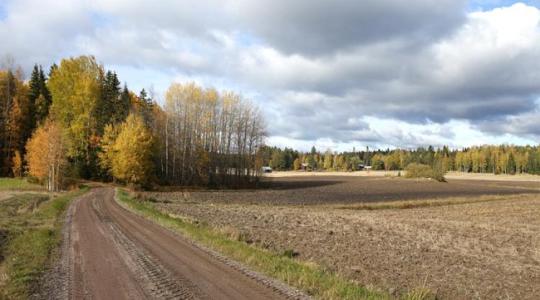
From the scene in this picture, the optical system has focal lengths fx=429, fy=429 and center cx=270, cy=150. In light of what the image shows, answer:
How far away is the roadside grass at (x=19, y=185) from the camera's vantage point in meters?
56.0

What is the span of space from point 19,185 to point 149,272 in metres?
56.6

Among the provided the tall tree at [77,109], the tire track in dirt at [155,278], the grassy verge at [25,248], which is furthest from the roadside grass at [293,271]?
the tall tree at [77,109]

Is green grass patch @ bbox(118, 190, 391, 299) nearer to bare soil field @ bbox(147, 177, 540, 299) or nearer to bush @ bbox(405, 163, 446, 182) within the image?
bare soil field @ bbox(147, 177, 540, 299)

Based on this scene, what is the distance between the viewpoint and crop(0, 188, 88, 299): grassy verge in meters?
10.8

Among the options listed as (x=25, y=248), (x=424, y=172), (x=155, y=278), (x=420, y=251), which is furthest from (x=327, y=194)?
(x=424, y=172)

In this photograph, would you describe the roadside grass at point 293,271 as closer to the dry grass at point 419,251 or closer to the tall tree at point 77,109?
the dry grass at point 419,251

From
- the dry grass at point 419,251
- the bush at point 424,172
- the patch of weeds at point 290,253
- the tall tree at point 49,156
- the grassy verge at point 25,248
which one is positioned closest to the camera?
the grassy verge at point 25,248

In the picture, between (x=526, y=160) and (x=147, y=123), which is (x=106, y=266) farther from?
(x=526, y=160)

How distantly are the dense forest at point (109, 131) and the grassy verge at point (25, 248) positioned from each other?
116 feet

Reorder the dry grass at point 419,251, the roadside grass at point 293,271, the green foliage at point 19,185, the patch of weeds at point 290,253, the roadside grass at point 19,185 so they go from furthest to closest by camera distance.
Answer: the green foliage at point 19,185 → the roadside grass at point 19,185 → the patch of weeds at point 290,253 → the dry grass at point 419,251 → the roadside grass at point 293,271

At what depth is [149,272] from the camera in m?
12.2

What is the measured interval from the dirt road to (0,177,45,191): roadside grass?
42987 mm

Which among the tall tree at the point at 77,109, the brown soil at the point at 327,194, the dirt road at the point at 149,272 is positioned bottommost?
the brown soil at the point at 327,194

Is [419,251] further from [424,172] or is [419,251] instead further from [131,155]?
[424,172]
